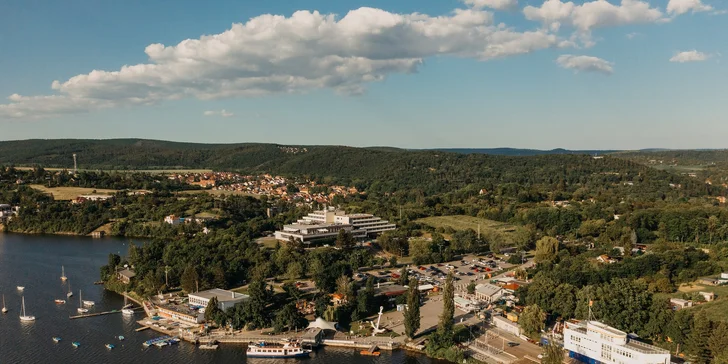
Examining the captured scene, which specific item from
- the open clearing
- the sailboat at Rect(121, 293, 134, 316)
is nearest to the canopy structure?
the sailboat at Rect(121, 293, 134, 316)

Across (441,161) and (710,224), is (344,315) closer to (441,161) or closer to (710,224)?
(710,224)

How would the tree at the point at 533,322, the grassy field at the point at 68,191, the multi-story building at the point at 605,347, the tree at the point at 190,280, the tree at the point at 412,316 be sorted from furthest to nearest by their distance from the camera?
the grassy field at the point at 68,191 → the tree at the point at 190,280 → the tree at the point at 533,322 → the tree at the point at 412,316 → the multi-story building at the point at 605,347

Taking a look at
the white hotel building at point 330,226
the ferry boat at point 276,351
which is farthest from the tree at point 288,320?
the white hotel building at point 330,226

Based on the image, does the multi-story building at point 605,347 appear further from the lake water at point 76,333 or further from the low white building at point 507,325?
the lake water at point 76,333

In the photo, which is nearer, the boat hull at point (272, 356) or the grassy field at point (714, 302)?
the boat hull at point (272, 356)

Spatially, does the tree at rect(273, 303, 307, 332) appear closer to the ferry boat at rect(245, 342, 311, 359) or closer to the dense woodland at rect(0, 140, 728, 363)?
the dense woodland at rect(0, 140, 728, 363)

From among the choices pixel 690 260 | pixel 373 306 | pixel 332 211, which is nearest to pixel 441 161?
pixel 332 211
